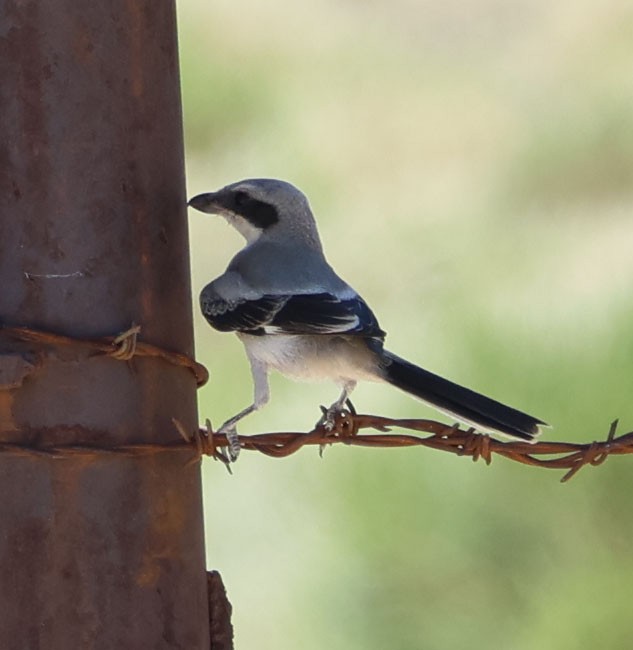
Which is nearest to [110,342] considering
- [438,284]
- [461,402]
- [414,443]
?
[414,443]

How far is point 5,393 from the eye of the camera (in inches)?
129

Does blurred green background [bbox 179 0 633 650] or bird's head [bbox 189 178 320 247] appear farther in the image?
blurred green background [bbox 179 0 633 650]

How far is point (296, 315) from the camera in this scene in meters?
4.43

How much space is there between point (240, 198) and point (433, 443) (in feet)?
5.22

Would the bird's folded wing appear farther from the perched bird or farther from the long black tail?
the long black tail

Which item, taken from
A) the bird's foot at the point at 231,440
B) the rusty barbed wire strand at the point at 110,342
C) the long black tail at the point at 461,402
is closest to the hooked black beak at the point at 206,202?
the long black tail at the point at 461,402

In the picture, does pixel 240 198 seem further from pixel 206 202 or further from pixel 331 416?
pixel 331 416

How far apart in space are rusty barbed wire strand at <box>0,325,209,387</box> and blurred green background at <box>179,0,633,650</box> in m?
4.06

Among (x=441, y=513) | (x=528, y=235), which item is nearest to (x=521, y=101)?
(x=528, y=235)

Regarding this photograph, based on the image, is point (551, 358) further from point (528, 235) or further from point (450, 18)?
point (450, 18)

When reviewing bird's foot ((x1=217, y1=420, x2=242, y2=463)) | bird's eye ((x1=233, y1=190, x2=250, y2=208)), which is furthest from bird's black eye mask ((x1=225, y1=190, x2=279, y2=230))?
bird's foot ((x1=217, y1=420, x2=242, y2=463))

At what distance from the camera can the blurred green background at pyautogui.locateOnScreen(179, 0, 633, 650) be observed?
7469mm

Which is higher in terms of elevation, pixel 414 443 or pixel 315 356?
pixel 315 356

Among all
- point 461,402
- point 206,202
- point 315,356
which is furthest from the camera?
point 206,202
